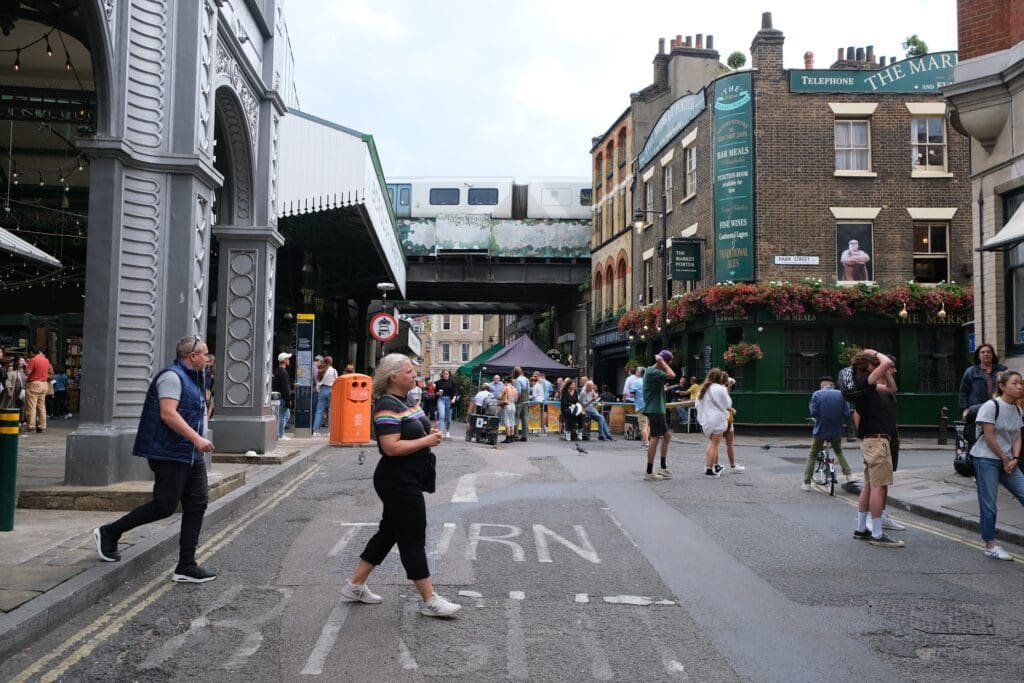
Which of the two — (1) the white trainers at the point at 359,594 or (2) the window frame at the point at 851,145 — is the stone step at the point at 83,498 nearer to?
(1) the white trainers at the point at 359,594

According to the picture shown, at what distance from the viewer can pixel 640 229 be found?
104ft

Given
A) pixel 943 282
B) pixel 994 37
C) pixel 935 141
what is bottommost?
pixel 943 282

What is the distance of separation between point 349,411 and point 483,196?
77.4ft

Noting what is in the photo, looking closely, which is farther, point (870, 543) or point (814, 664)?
point (870, 543)

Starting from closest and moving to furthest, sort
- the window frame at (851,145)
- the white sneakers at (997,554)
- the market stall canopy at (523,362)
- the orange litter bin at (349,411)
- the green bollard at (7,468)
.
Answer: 1. the green bollard at (7,468)
2. the white sneakers at (997,554)
3. the orange litter bin at (349,411)
4. the window frame at (851,145)
5. the market stall canopy at (523,362)

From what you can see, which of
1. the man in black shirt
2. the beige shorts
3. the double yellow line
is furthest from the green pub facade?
the double yellow line

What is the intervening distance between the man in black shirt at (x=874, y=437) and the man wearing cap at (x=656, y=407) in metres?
4.16

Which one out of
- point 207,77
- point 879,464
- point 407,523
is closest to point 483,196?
point 207,77

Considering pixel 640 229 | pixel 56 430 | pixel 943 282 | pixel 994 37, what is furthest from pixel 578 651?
pixel 640 229

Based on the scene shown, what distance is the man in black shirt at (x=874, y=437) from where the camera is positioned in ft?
26.4

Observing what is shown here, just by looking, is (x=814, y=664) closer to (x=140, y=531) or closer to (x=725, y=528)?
(x=725, y=528)

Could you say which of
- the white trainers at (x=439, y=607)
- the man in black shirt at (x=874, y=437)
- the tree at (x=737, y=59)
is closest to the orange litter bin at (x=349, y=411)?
the man in black shirt at (x=874, y=437)

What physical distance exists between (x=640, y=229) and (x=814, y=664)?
91.6 feet

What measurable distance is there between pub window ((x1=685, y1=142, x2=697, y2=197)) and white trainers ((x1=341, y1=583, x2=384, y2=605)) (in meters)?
23.6
